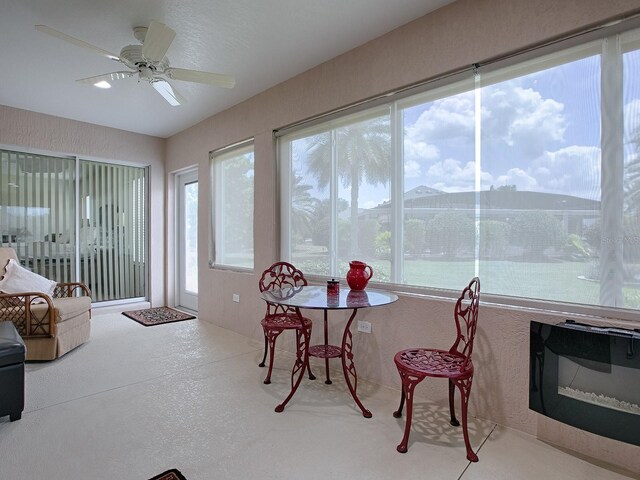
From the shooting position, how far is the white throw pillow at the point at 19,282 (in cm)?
353

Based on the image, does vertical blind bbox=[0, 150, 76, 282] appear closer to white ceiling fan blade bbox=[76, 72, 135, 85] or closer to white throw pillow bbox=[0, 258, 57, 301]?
white throw pillow bbox=[0, 258, 57, 301]

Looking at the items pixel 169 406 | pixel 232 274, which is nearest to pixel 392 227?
pixel 169 406

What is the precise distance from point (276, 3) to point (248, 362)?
2904mm

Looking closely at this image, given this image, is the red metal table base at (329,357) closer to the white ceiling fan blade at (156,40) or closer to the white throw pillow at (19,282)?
the white ceiling fan blade at (156,40)

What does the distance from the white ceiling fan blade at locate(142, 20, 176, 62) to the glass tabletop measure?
180cm

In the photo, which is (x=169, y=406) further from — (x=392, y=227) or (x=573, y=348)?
(x=573, y=348)

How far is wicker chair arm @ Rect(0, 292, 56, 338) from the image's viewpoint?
3.08 metres

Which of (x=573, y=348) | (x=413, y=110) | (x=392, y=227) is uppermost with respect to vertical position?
(x=413, y=110)

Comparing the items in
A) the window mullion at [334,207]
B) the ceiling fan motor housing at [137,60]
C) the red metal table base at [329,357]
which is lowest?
the red metal table base at [329,357]

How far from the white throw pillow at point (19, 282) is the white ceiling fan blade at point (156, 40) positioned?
2.83 m

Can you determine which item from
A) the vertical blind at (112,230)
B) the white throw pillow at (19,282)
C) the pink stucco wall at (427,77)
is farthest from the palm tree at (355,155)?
the vertical blind at (112,230)

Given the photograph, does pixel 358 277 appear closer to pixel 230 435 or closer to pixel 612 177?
pixel 230 435

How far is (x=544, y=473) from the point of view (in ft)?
5.60

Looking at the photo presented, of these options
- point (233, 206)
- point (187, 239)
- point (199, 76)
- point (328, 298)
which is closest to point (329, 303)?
point (328, 298)
